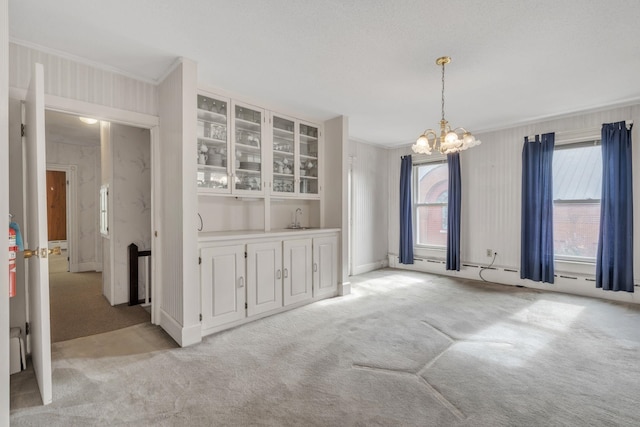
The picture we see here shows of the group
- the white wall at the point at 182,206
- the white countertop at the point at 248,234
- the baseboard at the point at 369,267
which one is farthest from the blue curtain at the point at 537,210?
the white wall at the point at 182,206

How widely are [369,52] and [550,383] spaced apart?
9.43ft

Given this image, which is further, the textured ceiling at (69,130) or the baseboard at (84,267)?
the baseboard at (84,267)

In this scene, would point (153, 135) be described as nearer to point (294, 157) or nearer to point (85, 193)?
point (294, 157)

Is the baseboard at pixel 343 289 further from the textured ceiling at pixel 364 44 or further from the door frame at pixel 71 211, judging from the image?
the door frame at pixel 71 211

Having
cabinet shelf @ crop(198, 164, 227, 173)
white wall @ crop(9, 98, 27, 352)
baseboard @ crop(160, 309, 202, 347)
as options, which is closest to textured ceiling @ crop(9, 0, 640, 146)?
white wall @ crop(9, 98, 27, 352)

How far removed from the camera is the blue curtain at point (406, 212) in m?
5.93

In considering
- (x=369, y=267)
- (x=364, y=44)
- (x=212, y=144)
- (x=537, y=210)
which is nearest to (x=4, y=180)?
(x=212, y=144)

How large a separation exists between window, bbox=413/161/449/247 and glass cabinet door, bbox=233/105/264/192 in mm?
3542

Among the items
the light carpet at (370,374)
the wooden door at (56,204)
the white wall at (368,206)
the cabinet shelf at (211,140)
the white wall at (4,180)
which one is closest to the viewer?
the white wall at (4,180)

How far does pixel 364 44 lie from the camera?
8.02 feet

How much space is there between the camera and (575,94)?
11.6ft

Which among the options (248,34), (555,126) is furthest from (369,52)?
(555,126)

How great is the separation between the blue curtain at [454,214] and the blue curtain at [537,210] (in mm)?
951

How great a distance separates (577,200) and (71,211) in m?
8.71
